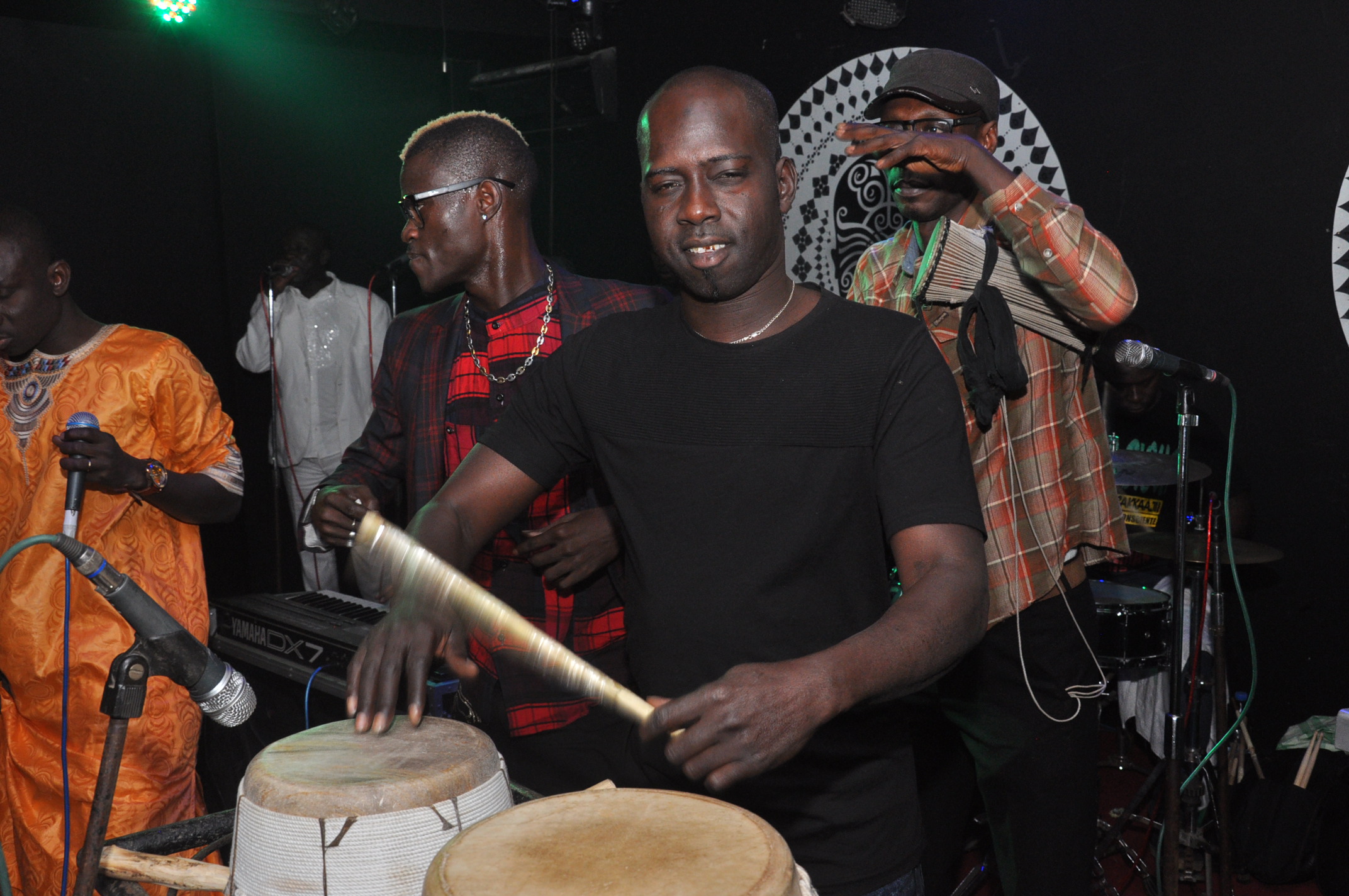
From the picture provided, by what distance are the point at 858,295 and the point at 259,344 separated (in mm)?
4745

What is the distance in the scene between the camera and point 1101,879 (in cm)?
317

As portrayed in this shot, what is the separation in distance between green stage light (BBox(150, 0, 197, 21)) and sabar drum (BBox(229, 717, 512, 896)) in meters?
5.61

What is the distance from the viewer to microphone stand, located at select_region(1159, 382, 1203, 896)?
283 cm

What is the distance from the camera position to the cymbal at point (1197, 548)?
3814mm

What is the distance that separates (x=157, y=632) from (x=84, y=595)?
1518mm

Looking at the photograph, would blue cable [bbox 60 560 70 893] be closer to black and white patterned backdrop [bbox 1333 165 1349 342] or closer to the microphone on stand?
the microphone on stand

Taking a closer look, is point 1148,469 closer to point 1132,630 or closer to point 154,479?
point 1132,630

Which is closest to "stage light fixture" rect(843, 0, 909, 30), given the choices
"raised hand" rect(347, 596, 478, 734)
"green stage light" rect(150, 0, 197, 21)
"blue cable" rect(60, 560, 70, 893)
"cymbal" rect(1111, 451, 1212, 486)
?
"cymbal" rect(1111, 451, 1212, 486)

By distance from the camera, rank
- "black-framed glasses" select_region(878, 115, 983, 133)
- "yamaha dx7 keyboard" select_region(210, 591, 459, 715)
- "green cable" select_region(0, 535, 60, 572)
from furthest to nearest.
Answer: "yamaha dx7 keyboard" select_region(210, 591, 459, 715) → "black-framed glasses" select_region(878, 115, 983, 133) → "green cable" select_region(0, 535, 60, 572)

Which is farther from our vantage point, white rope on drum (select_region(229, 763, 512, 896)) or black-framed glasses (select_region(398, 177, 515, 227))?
black-framed glasses (select_region(398, 177, 515, 227))

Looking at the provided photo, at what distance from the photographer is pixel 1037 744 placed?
8.00ft

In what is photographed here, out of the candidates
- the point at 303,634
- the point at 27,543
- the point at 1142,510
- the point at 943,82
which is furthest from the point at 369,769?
the point at 1142,510

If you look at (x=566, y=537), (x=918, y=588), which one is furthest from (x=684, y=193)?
(x=566, y=537)

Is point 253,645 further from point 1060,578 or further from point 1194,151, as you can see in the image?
point 1194,151
